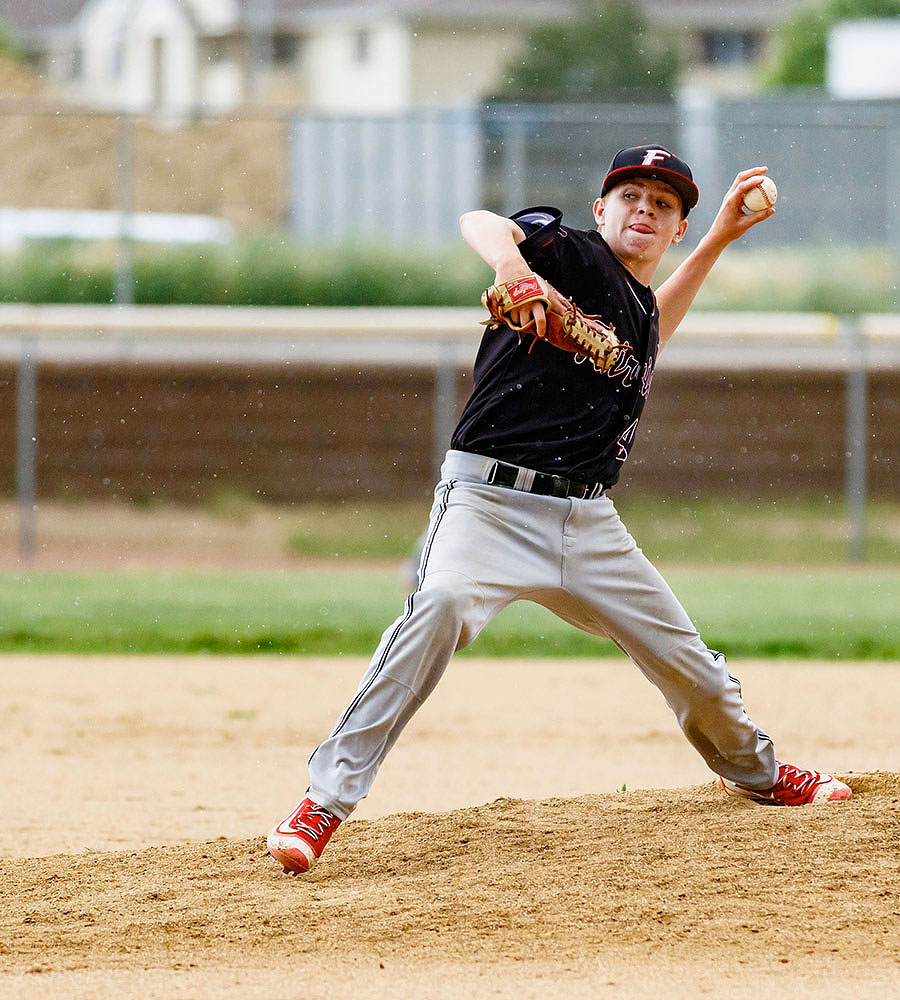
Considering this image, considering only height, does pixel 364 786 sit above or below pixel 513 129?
below

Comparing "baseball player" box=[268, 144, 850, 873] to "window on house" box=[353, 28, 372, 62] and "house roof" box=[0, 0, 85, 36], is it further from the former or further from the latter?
"house roof" box=[0, 0, 85, 36]

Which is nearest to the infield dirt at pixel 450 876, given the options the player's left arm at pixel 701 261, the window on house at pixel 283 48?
the player's left arm at pixel 701 261

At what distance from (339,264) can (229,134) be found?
43.4 feet

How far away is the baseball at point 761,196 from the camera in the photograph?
13.1ft

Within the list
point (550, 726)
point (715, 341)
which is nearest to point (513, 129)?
point (715, 341)

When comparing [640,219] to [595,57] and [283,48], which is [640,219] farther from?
[283,48]

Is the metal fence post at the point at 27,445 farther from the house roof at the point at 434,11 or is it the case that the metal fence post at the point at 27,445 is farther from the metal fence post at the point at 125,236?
the house roof at the point at 434,11

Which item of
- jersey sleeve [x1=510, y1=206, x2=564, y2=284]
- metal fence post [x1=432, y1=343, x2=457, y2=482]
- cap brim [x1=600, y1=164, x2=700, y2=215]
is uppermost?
cap brim [x1=600, y1=164, x2=700, y2=215]

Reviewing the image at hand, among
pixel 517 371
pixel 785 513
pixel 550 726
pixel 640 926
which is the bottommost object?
pixel 785 513

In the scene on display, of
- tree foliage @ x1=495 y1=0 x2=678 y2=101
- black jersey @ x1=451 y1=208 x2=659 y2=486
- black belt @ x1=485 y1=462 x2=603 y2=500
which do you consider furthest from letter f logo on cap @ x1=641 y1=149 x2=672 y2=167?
tree foliage @ x1=495 y1=0 x2=678 y2=101

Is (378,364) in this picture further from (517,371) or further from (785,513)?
(517,371)

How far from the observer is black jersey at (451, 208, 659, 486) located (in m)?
3.63

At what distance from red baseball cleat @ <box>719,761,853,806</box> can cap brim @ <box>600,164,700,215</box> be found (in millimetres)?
1509

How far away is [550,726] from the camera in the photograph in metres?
6.52
